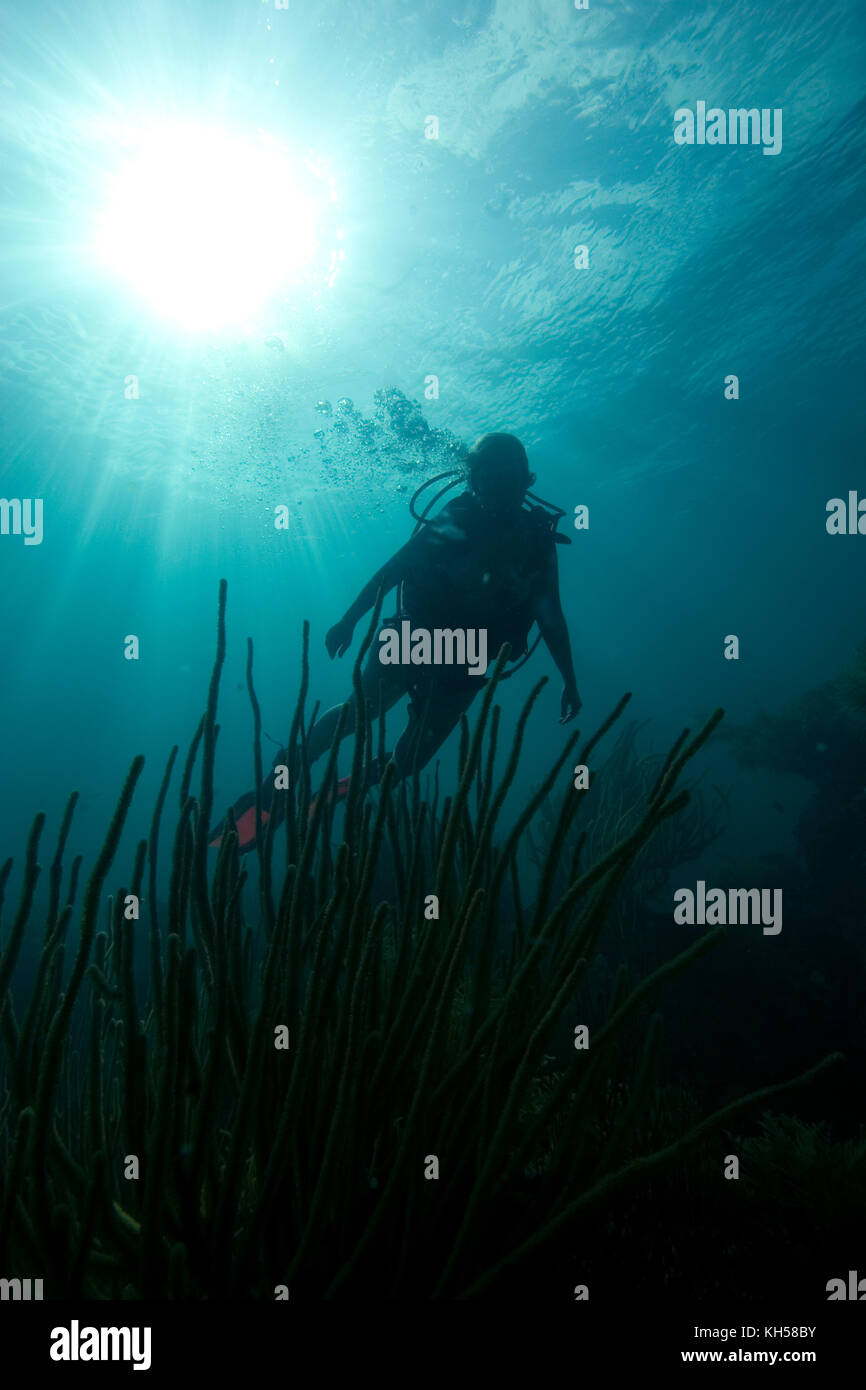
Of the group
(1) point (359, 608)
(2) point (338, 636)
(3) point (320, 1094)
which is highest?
(1) point (359, 608)

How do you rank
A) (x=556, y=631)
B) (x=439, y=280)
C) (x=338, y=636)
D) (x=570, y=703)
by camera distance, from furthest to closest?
(x=439, y=280), (x=556, y=631), (x=570, y=703), (x=338, y=636)

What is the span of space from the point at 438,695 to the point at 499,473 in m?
1.88

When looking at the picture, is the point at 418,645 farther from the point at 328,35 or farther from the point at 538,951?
the point at 328,35

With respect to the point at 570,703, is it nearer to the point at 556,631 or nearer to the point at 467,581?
the point at 556,631

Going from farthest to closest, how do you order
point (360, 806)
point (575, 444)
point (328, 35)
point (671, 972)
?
point (575, 444), point (328, 35), point (360, 806), point (671, 972)

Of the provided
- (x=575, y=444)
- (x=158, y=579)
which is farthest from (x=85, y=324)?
(x=158, y=579)

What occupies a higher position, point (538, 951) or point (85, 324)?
point (85, 324)

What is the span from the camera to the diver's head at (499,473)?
502 cm

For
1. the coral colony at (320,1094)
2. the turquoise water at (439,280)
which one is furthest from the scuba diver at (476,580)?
the turquoise water at (439,280)

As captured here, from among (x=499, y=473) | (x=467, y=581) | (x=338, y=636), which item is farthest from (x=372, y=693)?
(x=499, y=473)

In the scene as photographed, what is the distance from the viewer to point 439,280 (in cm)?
1332

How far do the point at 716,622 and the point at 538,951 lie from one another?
71.8m

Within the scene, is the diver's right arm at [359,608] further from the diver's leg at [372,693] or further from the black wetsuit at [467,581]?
the diver's leg at [372,693]
